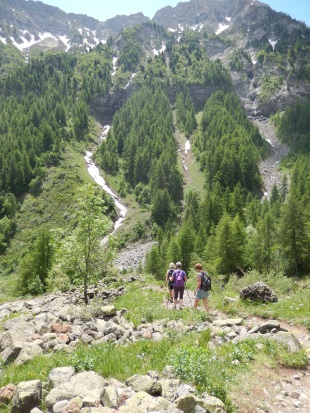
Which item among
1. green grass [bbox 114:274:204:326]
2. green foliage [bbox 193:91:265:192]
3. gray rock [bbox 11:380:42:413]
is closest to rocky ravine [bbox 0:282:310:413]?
gray rock [bbox 11:380:42:413]

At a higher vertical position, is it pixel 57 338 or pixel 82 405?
pixel 82 405

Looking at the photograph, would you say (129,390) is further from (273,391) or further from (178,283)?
(178,283)

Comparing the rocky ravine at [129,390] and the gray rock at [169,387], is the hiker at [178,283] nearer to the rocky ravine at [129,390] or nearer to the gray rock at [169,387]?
the rocky ravine at [129,390]

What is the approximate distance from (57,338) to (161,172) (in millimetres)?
115280


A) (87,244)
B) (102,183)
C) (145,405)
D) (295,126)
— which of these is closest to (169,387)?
(145,405)

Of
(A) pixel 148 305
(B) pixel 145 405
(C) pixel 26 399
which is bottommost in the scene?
(A) pixel 148 305

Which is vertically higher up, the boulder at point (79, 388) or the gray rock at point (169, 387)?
the gray rock at point (169, 387)

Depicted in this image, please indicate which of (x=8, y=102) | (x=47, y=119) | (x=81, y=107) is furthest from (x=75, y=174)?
(x=8, y=102)

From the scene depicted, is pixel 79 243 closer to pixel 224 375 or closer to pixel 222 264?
pixel 224 375

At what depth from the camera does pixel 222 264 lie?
50.9 metres

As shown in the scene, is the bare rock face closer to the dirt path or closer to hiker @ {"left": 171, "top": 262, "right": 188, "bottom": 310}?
hiker @ {"left": 171, "top": 262, "right": 188, "bottom": 310}

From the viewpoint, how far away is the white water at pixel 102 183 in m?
114

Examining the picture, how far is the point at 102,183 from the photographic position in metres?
135

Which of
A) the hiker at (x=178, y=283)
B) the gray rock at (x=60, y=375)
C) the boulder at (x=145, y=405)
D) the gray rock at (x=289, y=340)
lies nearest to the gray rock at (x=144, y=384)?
the boulder at (x=145, y=405)
